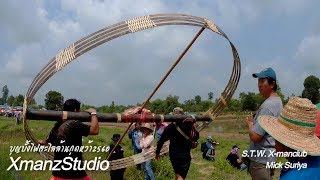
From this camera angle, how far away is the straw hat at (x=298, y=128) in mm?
2760

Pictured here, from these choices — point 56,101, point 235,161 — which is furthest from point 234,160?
point 56,101

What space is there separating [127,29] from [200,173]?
22.2 ft

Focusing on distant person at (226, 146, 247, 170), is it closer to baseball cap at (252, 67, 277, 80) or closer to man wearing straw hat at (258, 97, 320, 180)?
baseball cap at (252, 67, 277, 80)

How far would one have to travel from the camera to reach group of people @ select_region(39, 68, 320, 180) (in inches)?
109

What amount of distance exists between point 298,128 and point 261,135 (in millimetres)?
1451

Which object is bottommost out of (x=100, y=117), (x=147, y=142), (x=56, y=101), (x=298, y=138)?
(x=147, y=142)

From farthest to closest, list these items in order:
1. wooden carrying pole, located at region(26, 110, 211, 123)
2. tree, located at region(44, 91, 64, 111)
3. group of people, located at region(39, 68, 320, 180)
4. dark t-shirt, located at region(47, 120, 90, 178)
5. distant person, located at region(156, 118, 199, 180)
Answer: tree, located at region(44, 91, 64, 111) < distant person, located at region(156, 118, 199, 180) < dark t-shirt, located at region(47, 120, 90, 178) < wooden carrying pole, located at region(26, 110, 211, 123) < group of people, located at region(39, 68, 320, 180)

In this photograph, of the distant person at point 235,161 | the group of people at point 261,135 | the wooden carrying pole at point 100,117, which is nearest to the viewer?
the group of people at point 261,135

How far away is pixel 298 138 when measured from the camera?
279cm

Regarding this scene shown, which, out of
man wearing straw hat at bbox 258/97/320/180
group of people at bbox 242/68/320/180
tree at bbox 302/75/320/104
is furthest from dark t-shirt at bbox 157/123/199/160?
tree at bbox 302/75/320/104

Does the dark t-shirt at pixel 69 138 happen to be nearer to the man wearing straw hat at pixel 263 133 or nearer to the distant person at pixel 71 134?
the distant person at pixel 71 134

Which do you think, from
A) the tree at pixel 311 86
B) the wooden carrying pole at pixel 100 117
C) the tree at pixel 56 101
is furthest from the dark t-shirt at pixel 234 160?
the tree at pixel 311 86

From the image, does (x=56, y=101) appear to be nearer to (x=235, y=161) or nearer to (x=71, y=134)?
(x=71, y=134)

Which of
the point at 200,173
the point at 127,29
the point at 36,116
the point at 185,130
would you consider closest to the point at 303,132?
the point at 127,29
